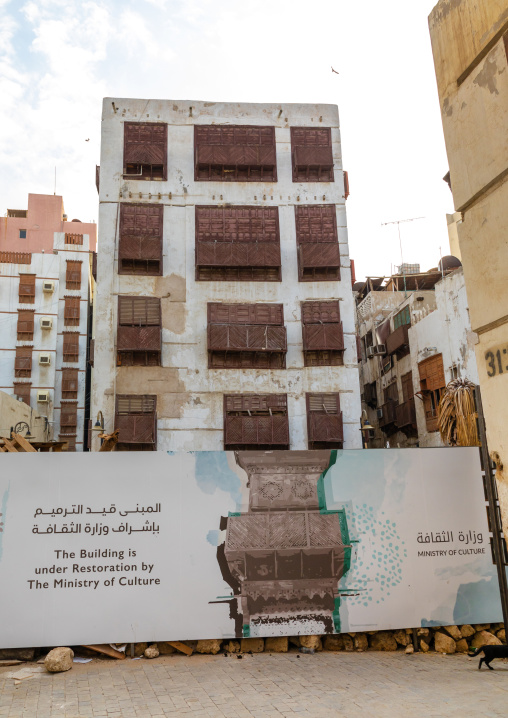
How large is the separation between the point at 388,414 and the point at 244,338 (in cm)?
1036

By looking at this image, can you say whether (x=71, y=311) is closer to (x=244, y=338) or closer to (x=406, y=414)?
(x=244, y=338)

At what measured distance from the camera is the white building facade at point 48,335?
39500 mm

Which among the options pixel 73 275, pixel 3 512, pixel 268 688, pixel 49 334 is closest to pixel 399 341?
pixel 268 688

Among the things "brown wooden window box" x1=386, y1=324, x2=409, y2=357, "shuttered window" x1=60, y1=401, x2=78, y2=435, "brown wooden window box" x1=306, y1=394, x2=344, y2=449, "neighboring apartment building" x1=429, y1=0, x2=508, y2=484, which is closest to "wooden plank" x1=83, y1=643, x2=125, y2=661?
"neighboring apartment building" x1=429, y1=0, x2=508, y2=484

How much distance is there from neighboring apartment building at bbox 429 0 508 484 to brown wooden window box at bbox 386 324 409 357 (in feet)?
72.4

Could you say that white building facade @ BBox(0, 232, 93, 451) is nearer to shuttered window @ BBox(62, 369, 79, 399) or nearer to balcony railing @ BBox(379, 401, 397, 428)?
shuttered window @ BBox(62, 369, 79, 399)

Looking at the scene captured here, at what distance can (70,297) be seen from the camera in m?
42.5

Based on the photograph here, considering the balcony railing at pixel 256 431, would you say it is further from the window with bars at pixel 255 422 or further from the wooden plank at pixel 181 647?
the wooden plank at pixel 181 647

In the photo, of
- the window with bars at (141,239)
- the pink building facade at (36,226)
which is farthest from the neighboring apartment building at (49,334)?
→ the window with bars at (141,239)

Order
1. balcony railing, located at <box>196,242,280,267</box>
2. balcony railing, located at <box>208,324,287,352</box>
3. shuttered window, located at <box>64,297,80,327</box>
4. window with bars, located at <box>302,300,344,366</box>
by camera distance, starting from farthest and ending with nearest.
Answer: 1. shuttered window, located at <box>64,297,80,327</box>
2. balcony railing, located at <box>196,242,280,267</box>
3. window with bars, located at <box>302,300,344,366</box>
4. balcony railing, located at <box>208,324,287,352</box>

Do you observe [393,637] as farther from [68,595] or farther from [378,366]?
[378,366]

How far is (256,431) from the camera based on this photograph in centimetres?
2033

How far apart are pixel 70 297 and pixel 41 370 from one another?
5.91 metres

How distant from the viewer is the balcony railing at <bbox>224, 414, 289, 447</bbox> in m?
20.2
